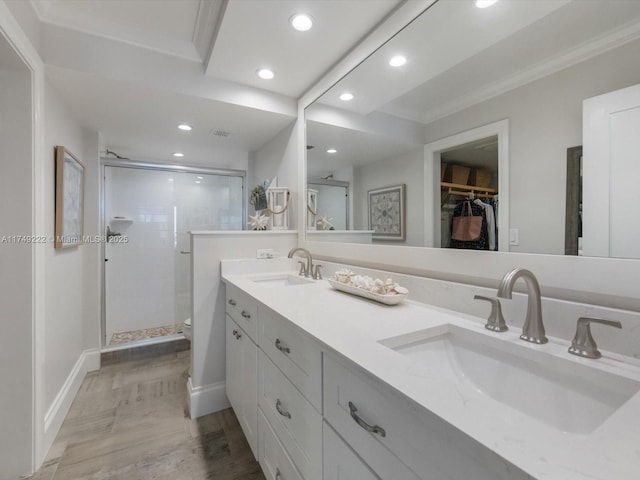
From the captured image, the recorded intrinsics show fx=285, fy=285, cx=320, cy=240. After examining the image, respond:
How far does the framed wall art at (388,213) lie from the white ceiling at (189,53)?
0.87 m

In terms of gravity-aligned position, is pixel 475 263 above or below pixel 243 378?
above

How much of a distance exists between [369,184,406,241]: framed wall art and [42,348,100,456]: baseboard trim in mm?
2076

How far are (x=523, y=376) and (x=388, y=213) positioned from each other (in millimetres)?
876

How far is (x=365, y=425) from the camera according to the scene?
2.04 feet

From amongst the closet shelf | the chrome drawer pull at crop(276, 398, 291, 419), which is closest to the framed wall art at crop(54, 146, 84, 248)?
the chrome drawer pull at crop(276, 398, 291, 419)

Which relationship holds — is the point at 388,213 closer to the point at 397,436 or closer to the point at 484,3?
the point at 484,3

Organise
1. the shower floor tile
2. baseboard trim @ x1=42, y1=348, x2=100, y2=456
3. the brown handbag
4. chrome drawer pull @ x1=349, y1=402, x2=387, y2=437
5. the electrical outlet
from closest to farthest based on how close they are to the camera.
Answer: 1. chrome drawer pull @ x1=349, y1=402, x2=387, y2=437
2. the brown handbag
3. baseboard trim @ x1=42, y1=348, x2=100, y2=456
4. the electrical outlet
5. the shower floor tile

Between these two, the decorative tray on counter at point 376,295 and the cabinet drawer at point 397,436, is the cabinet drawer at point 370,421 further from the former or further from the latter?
the decorative tray on counter at point 376,295

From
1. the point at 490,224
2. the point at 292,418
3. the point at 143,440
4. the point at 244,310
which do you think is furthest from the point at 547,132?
the point at 143,440

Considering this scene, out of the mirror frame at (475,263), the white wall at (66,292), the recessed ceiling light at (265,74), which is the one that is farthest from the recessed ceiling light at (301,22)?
the white wall at (66,292)

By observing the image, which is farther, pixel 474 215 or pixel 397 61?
pixel 397 61

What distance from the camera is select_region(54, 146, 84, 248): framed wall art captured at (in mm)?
1720

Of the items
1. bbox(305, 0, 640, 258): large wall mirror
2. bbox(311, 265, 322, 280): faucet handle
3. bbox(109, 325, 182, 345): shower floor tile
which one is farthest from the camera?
bbox(109, 325, 182, 345): shower floor tile

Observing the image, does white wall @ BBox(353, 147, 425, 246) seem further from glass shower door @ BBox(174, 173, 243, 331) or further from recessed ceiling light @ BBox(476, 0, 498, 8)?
glass shower door @ BBox(174, 173, 243, 331)
